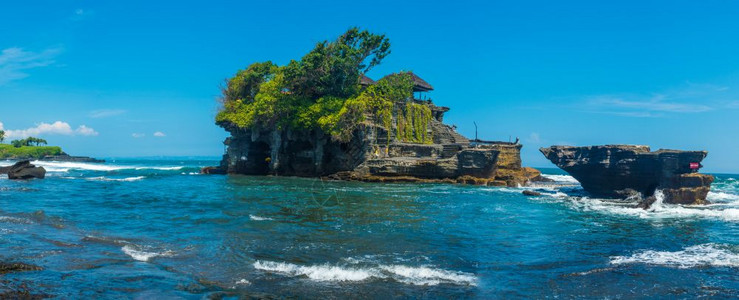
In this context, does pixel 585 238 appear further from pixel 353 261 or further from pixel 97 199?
pixel 97 199

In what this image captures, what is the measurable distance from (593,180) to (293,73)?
974 inches

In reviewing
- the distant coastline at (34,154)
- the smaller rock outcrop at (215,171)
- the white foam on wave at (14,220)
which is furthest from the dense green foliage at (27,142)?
the white foam on wave at (14,220)

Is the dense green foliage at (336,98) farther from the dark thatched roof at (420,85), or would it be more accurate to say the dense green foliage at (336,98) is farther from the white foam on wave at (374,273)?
the white foam on wave at (374,273)

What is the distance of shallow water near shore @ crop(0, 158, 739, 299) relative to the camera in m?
8.45

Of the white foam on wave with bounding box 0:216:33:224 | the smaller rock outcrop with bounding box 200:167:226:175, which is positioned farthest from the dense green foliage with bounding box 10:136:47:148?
the white foam on wave with bounding box 0:216:33:224

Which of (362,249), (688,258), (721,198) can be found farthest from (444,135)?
(362,249)

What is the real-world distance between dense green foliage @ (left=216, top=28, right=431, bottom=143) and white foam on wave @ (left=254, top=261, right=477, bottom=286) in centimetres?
2793

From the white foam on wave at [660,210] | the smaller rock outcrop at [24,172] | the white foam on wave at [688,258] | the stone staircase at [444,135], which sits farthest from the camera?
the stone staircase at [444,135]

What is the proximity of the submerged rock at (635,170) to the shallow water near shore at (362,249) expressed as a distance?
2.24 m

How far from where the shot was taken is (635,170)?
968 inches

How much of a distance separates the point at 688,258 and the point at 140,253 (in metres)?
12.9

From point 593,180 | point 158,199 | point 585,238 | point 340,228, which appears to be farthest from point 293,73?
point 585,238

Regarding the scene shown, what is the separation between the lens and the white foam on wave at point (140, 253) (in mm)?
10379

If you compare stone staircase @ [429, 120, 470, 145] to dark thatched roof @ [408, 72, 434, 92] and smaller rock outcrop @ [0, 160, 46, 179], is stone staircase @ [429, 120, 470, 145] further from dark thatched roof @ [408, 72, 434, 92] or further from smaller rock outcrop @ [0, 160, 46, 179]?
smaller rock outcrop @ [0, 160, 46, 179]
